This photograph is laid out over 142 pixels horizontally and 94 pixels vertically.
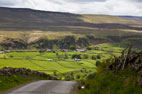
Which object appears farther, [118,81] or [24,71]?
[24,71]

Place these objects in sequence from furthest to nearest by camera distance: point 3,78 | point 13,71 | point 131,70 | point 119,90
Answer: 1. point 13,71
2. point 3,78
3. point 131,70
4. point 119,90

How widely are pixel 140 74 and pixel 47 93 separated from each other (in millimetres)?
10290

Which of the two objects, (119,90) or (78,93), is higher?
(119,90)

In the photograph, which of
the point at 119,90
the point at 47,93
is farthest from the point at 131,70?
the point at 47,93

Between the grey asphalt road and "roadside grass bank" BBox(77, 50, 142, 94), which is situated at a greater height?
"roadside grass bank" BBox(77, 50, 142, 94)

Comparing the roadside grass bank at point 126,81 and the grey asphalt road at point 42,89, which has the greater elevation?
the roadside grass bank at point 126,81

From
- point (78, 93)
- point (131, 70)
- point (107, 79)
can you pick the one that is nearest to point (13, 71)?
point (78, 93)

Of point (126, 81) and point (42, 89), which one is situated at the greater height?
point (126, 81)

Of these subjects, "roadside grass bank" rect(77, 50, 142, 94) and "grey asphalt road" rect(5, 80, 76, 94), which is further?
"grey asphalt road" rect(5, 80, 76, 94)

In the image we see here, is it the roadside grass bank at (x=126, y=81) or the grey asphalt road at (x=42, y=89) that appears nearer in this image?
the roadside grass bank at (x=126, y=81)

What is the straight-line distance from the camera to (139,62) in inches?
1087

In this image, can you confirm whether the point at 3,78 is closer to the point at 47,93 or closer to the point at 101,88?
the point at 47,93

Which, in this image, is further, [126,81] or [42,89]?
[42,89]

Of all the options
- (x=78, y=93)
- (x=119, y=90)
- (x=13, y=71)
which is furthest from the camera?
(x=13, y=71)
